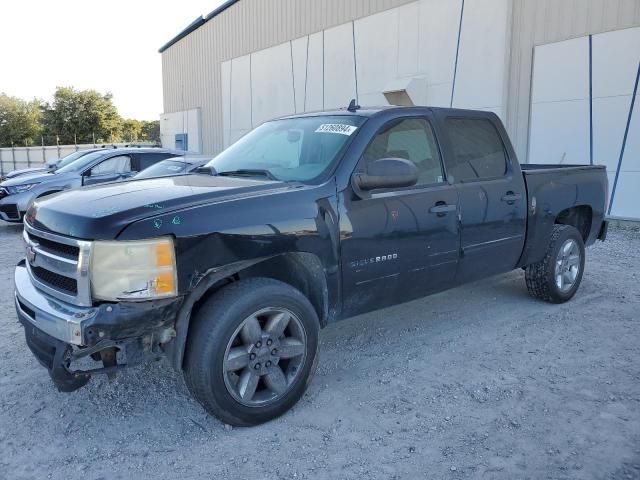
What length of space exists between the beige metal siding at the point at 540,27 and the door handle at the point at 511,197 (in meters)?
7.14

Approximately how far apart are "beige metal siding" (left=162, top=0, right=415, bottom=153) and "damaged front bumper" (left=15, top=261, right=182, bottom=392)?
43.3ft

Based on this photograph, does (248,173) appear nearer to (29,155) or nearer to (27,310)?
(27,310)

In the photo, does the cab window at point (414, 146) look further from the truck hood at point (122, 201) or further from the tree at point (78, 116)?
the tree at point (78, 116)

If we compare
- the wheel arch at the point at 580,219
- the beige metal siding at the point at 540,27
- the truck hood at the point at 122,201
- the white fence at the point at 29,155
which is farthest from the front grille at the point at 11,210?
the white fence at the point at 29,155

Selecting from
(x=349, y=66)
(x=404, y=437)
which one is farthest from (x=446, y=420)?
(x=349, y=66)

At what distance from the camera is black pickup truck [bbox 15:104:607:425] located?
281 cm

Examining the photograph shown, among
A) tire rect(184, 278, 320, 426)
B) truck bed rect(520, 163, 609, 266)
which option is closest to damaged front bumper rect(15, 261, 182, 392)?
tire rect(184, 278, 320, 426)

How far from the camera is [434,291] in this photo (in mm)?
4297

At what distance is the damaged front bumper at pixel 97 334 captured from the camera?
108 inches

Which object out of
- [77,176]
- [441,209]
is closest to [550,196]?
[441,209]

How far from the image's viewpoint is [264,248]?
3172 millimetres

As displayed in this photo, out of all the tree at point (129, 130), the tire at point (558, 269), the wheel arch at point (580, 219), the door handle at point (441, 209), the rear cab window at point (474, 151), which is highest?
the tree at point (129, 130)

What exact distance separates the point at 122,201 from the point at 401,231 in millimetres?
1877

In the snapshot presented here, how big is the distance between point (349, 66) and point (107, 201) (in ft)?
45.1
